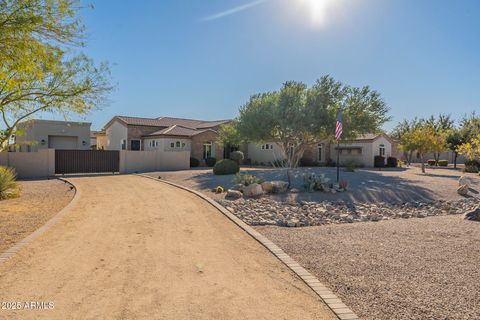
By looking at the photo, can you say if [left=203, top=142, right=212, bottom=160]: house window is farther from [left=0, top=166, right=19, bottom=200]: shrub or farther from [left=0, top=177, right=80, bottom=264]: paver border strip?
[left=0, top=177, right=80, bottom=264]: paver border strip

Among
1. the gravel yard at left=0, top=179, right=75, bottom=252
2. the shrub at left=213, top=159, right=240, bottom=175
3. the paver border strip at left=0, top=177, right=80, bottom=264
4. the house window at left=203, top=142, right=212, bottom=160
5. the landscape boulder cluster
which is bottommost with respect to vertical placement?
the landscape boulder cluster

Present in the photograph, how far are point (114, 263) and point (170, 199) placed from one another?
281 inches

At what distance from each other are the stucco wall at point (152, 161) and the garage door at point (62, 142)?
1292cm

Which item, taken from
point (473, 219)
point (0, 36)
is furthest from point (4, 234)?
point (473, 219)

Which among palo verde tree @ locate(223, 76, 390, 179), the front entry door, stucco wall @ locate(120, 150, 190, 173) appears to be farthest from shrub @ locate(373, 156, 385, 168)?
the front entry door

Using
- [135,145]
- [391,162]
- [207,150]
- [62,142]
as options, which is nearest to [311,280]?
[207,150]

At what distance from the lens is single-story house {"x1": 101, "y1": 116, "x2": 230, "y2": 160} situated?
108 feet

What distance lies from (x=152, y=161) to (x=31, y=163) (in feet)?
27.9

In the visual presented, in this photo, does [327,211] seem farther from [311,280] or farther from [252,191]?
[311,280]

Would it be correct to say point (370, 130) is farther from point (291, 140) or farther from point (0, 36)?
point (0, 36)

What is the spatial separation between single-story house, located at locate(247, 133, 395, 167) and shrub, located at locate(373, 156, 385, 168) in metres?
0.29

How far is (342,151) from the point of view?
37688 mm

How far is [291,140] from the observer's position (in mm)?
24938

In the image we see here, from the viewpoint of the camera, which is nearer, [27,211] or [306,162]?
[27,211]
